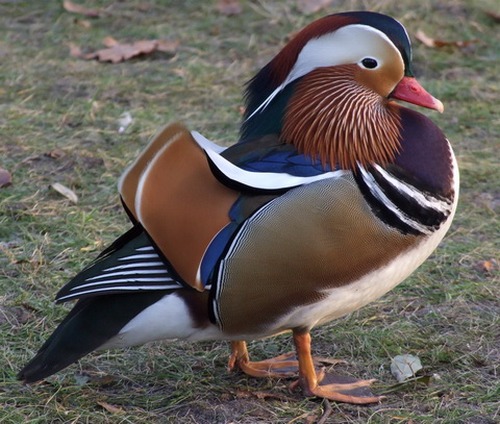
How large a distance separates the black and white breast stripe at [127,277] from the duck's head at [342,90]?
0.45 meters

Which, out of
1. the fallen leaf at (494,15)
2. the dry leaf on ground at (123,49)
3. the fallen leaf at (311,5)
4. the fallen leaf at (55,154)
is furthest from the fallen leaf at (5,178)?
the fallen leaf at (494,15)

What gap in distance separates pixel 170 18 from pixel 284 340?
10.8 ft

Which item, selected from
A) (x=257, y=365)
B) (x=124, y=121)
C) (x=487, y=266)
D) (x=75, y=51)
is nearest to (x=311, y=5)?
(x=75, y=51)

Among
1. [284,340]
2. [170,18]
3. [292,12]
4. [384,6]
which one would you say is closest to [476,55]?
[384,6]

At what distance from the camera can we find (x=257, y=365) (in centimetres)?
274

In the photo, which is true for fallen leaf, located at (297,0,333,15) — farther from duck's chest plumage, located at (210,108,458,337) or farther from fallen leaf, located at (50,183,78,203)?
duck's chest plumage, located at (210,108,458,337)

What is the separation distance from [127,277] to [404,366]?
87 cm

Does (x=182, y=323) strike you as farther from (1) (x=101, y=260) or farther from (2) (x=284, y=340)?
(2) (x=284, y=340)

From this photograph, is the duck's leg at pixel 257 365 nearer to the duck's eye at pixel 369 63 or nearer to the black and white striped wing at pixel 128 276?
the black and white striped wing at pixel 128 276

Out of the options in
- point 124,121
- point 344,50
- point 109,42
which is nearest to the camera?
point 344,50

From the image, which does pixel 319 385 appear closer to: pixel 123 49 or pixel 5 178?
pixel 5 178

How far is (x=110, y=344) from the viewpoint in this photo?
7.95 ft

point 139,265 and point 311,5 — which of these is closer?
point 139,265

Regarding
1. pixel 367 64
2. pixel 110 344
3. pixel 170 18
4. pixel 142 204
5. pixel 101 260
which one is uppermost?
pixel 367 64
